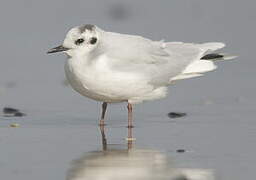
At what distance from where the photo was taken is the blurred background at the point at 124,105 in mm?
6918

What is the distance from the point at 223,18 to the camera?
12891 mm

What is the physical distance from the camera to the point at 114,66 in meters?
8.00

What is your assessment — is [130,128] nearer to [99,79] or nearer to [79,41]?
[99,79]

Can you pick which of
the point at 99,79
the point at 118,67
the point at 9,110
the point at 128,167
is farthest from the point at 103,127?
the point at 128,167

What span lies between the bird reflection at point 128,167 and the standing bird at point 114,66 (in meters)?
0.89

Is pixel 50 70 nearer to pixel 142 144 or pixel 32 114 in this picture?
pixel 32 114

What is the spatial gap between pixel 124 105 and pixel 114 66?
119cm

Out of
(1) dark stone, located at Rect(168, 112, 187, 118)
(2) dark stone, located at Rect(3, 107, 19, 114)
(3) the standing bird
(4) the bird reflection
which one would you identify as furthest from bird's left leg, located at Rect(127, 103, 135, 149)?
(2) dark stone, located at Rect(3, 107, 19, 114)

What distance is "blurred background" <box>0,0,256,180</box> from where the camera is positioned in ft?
22.7

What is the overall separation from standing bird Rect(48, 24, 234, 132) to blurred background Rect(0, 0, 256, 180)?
0.91ft

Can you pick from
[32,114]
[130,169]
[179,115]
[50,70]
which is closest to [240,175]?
[130,169]

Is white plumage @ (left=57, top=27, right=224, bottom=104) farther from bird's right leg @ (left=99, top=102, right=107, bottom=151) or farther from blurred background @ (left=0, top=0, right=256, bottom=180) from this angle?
blurred background @ (left=0, top=0, right=256, bottom=180)

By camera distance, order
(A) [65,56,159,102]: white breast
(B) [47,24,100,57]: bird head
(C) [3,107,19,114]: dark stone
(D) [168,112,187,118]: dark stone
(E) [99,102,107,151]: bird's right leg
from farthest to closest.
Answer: (C) [3,107,19,114]: dark stone, (D) [168,112,187,118]: dark stone, (B) [47,24,100,57]: bird head, (A) [65,56,159,102]: white breast, (E) [99,102,107,151]: bird's right leg

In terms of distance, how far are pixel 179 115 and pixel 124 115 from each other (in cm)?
54
